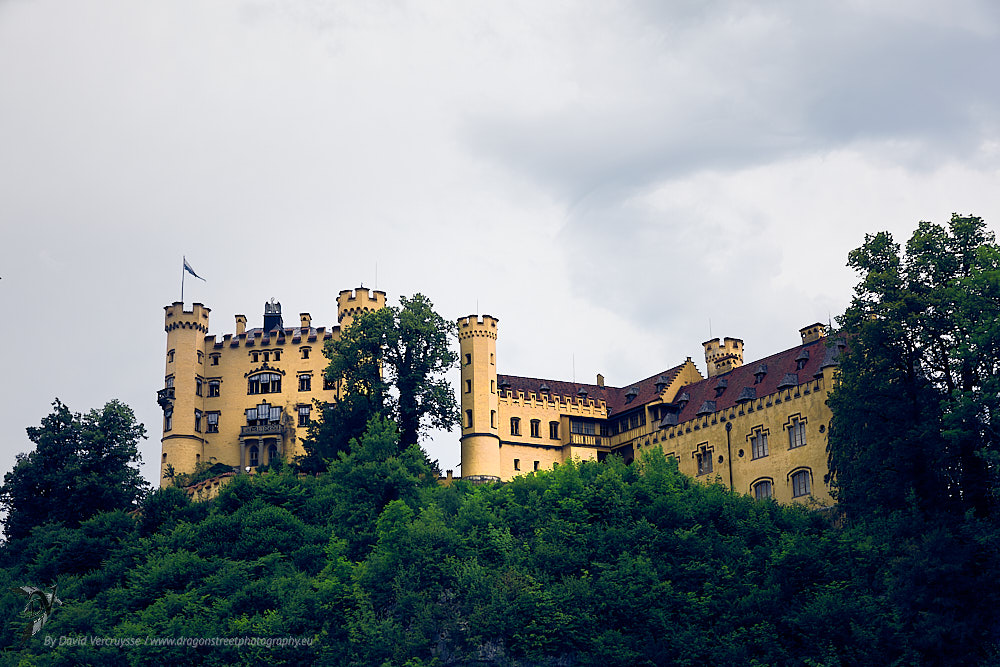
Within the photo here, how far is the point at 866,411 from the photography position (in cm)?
5828

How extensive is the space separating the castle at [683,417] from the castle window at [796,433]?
0.06 m

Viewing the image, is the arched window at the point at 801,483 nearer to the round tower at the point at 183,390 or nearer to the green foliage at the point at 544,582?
the green foliage at the point at 544,582

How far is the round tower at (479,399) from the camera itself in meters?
85.9

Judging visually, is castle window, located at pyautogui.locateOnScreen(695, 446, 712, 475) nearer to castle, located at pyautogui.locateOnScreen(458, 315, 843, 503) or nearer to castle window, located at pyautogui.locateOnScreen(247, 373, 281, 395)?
castle, located at pyautogui.locateOnScreen(458, 315, 843, 503)

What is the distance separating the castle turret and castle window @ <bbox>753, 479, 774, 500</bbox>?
13970 mm

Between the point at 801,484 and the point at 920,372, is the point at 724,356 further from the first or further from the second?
the point at 920,372

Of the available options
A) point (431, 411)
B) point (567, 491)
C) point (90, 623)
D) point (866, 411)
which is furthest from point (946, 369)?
point (90, 623)

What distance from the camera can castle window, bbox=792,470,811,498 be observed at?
73000mm

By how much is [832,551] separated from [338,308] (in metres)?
52.3

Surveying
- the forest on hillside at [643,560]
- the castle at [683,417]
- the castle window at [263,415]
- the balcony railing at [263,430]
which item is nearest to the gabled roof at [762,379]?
the castle at [683,417]


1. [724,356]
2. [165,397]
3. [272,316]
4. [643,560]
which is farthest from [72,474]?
[724,356]

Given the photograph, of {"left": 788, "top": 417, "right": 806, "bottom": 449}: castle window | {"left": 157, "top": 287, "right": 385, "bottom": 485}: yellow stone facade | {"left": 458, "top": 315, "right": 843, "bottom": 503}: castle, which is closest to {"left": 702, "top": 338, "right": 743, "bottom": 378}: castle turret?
{"left": 458, "top": 315, "right": 843, "bottom": 503}: castle

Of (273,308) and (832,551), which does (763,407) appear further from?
(273,308)

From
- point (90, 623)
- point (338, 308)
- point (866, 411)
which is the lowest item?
point (90, 623)
